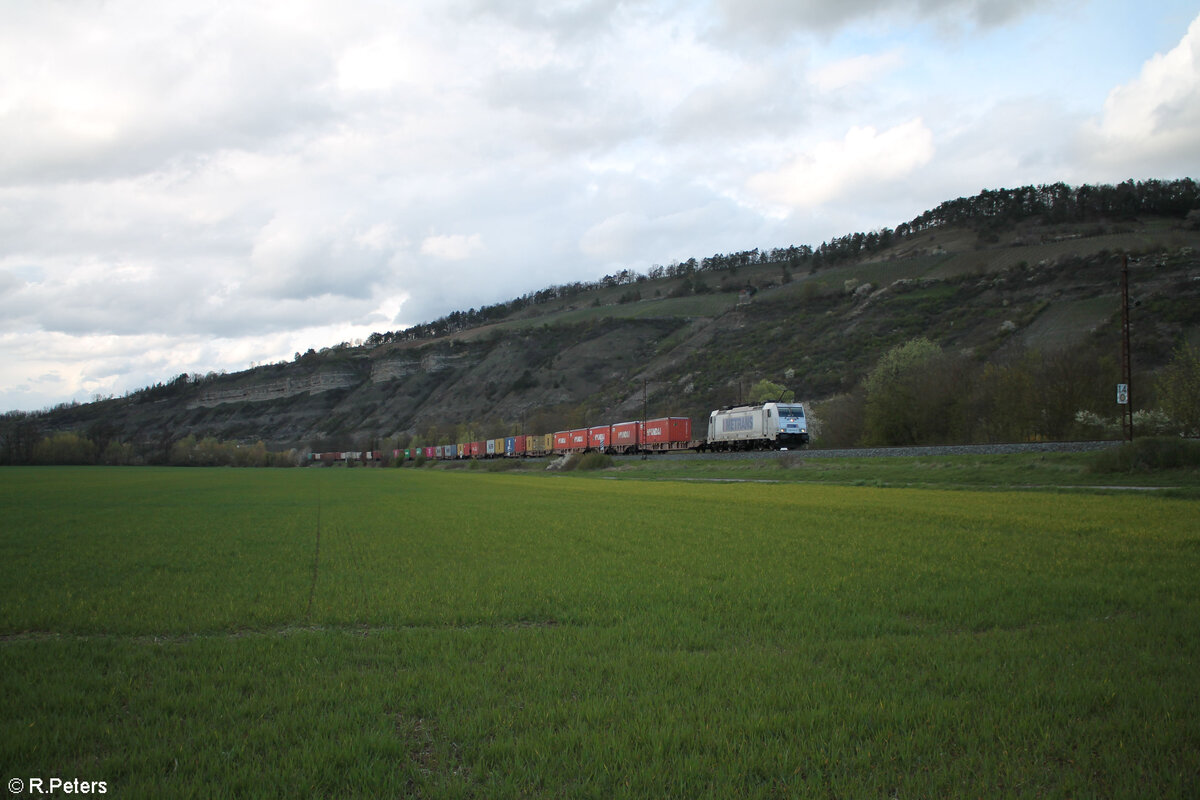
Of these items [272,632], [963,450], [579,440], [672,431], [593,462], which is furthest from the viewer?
[579,440]

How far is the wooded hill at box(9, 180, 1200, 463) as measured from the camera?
49719 millimetres

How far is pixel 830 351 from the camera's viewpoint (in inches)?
3565

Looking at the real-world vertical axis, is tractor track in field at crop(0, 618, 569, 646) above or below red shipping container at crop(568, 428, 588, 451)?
below

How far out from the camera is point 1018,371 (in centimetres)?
4531

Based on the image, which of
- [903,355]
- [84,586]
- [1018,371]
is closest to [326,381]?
[903,355]

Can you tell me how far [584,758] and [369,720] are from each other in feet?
5.92

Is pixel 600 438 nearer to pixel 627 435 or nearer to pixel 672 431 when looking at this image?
pixel 627 435

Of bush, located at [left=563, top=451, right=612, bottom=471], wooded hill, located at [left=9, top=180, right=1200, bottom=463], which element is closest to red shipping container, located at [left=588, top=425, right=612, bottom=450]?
bush, located at [left=563, top=451, right=612, bottom=471]

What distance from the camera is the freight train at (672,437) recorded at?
163 ft

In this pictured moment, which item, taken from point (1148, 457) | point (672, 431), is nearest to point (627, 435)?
point (672, 431)

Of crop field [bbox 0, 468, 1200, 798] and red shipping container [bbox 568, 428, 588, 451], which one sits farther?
red shipping container [bbox 568, 428, 588, 451]

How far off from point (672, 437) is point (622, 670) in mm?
58212

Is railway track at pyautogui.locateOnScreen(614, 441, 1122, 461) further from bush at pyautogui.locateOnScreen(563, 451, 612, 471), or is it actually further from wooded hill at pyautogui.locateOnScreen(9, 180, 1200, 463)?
bush at pyautogui.locateOnScreen(563, 451, 612, 471)

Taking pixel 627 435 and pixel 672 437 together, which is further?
pixel 627 435
